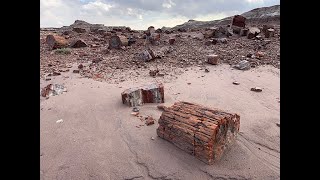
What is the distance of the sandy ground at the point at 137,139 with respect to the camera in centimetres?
289

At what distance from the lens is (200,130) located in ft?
9.70

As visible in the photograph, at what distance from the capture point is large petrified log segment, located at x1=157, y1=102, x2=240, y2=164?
2902mm

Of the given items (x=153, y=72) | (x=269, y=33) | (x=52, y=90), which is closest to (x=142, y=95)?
(x=153, y=72)

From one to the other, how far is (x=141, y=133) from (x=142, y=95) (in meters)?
1.11

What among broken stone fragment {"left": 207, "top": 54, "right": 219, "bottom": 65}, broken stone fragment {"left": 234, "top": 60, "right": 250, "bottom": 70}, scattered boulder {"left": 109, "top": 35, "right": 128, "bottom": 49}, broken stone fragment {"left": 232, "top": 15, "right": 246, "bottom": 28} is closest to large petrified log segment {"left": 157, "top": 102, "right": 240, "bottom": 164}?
broken stone fragment {"left": 234, "top": 60, "right": 250, "bottom": 70}

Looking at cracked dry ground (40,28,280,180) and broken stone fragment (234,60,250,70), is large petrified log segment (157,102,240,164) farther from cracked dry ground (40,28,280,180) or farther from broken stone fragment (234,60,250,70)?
broken stone fragment (234,60,250,70)

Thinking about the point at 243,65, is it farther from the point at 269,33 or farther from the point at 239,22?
the point at 239,22

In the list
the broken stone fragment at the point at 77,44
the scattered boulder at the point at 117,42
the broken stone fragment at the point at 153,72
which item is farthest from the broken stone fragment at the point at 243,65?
the broken stone fragment at the point at 77,44

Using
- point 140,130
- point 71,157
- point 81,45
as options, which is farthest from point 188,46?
point 71,157

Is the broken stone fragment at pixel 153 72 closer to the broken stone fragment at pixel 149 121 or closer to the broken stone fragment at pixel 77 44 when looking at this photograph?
the broken stone fragment at pixel 149 121
